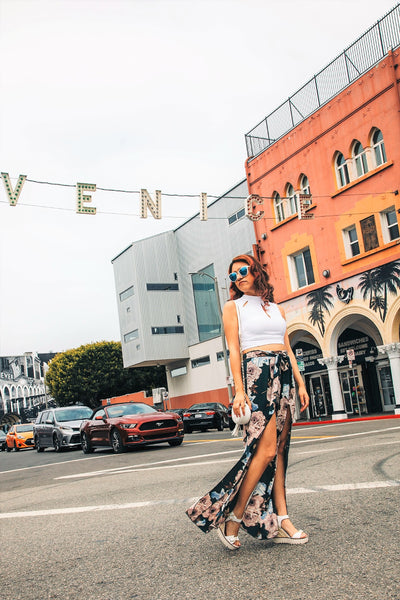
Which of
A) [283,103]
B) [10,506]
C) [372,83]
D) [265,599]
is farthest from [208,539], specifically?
[283,103]

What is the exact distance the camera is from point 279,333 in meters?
3.89

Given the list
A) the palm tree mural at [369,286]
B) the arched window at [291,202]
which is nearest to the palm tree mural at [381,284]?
the palm tree mural at [369,286]

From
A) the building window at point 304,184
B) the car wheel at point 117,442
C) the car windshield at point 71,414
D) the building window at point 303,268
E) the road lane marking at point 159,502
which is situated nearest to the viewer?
the road lane marking at point 159,502

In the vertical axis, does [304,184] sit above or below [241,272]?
above

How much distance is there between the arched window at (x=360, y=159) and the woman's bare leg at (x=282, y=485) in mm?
22426

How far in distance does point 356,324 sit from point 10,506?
22.7 m

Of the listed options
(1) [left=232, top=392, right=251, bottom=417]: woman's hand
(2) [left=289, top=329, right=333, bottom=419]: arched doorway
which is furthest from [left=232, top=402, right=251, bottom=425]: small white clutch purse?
(2) [left=289, top=329, right=333, bottom=419]: arched doorway

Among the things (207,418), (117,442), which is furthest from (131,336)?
(117,442)

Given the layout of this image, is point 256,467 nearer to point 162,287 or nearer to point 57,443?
point 57,443

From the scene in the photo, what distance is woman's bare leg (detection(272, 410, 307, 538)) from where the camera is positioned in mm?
3643

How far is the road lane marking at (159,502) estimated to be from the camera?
17.6 feet

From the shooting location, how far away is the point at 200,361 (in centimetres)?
4953

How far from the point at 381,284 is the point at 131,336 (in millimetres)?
31609

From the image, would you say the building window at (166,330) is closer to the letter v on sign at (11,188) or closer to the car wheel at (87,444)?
the car wheel at (87,444)
